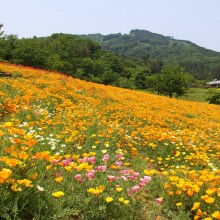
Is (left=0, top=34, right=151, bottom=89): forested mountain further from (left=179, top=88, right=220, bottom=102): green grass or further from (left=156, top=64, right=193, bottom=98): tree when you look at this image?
(left=156, top=64, right=193, bottom=98): tree

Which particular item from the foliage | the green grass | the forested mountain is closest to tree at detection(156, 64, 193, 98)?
the green grass

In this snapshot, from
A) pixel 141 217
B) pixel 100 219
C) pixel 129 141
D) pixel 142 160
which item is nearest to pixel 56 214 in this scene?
pixel 100 219

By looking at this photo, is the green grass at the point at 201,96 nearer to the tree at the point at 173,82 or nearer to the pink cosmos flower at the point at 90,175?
the tree at the point at 173,82

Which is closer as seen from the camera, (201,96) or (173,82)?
(173,82)

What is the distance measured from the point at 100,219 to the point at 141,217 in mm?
604

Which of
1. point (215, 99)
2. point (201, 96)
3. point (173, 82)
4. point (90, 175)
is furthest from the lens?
point (201, 96)

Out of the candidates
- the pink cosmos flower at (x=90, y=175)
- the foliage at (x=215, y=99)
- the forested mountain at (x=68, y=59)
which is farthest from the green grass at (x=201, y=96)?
the pink cosmos flower at (x=90, y=175)

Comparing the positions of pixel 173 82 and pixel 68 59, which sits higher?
pixel 68 59

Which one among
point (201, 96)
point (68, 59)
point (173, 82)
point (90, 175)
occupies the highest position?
point (68, 59)

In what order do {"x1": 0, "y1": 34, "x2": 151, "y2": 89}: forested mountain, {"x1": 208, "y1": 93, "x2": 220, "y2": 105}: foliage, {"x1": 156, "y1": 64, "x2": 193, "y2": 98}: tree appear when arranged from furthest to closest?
{"x1": 208, "y1": 93, "x2": 220, "y2": 105}: foliage, {"x1": 156, "y1": 64, "x2": 193, "y2": 98}: tree, {"x1": 0, "y1": 34, "x2": 151, "y2": 89}: forested mountain

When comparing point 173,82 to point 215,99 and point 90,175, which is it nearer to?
point 215,99

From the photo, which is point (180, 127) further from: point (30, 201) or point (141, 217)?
point (30, 201)

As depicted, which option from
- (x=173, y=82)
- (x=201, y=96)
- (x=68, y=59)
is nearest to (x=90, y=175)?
(x=173, y=82)

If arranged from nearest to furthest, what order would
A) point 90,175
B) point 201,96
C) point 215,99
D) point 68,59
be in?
point 90,175, point 215,99, point 68,59, point 201,96
